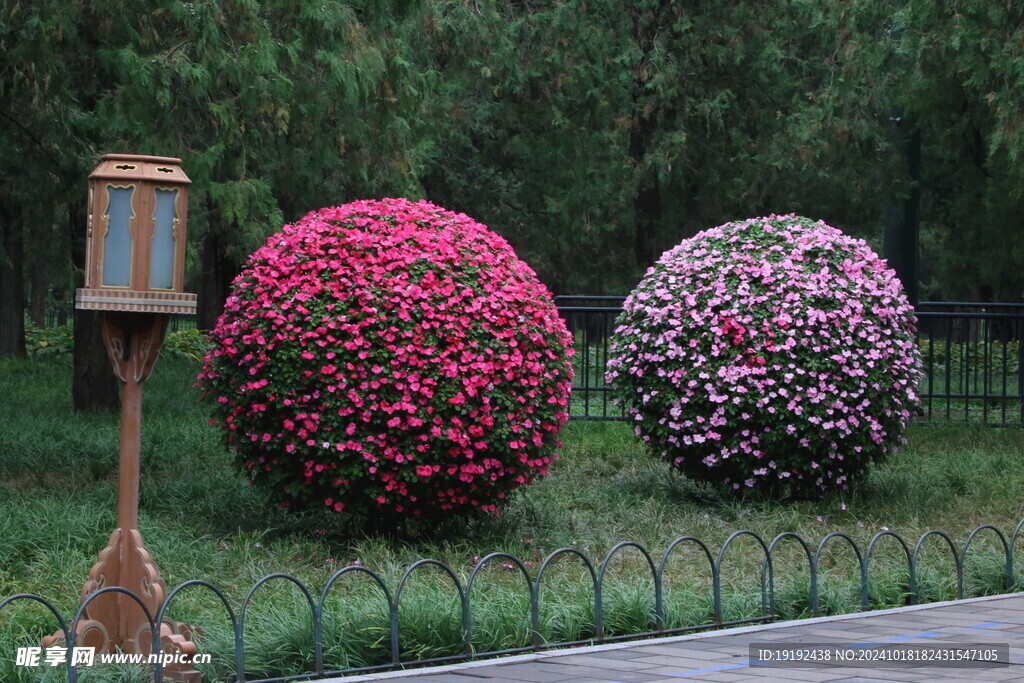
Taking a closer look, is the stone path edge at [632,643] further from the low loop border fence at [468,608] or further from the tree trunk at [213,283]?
the tree trunk at [213,283]

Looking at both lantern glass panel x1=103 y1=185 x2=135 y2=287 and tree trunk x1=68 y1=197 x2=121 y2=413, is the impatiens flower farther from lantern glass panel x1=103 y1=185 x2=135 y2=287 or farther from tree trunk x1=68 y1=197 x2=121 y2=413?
tree trunk x1=68 y1=197 x2=121 y2=413

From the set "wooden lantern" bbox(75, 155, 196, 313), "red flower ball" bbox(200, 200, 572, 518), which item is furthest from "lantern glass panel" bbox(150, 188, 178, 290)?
"red flower ball" bbox(200, 200, 572, 518)

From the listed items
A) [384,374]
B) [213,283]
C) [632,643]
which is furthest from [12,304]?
[632,643]

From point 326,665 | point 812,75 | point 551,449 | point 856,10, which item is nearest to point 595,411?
point 856,10

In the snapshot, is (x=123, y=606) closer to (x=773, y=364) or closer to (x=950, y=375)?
(x=773, y=364)

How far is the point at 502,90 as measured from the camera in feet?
86.2

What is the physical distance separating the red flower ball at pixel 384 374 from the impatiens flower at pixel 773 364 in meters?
1.52

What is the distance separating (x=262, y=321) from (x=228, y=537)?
1.42 metres

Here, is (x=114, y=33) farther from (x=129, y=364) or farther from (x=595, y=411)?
(x=595, y=411)

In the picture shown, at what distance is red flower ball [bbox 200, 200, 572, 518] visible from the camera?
7.98 meters

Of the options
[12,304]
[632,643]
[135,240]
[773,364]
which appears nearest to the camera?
[135,240]

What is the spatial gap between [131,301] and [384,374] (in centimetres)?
265

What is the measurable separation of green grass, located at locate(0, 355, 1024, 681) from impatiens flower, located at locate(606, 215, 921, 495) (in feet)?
1.26

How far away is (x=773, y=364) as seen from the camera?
9.65m
